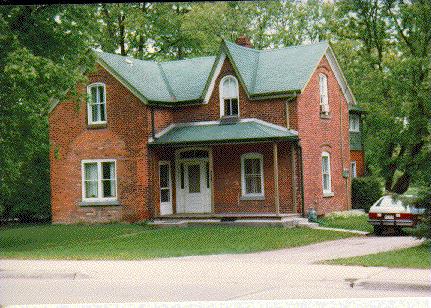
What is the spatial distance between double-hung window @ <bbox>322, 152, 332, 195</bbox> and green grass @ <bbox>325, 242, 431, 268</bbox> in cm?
1085

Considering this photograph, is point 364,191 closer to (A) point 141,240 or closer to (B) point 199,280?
(A) point 141,240

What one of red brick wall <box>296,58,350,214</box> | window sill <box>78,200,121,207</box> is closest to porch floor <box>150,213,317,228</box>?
red brick wall <box>296,58,350,214</box>

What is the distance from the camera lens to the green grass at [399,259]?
1300 centimetres

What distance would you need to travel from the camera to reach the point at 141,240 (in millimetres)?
21000

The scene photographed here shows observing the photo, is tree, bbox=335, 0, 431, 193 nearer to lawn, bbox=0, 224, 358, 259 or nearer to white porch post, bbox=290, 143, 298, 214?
white porch post, bbox=290, 143, 298, 214

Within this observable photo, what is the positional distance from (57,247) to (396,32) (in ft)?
52.0

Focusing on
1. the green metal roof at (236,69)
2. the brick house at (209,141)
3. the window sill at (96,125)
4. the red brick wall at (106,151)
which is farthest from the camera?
the window sill at (96,125)

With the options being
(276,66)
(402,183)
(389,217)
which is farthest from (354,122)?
(389,217)

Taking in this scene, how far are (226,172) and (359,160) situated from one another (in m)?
5.95

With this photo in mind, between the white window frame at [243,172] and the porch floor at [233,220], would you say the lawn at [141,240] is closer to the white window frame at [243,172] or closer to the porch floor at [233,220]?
the porch floor at [233,220]

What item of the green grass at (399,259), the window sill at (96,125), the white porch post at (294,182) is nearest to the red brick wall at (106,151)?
the window sill at (96,125)

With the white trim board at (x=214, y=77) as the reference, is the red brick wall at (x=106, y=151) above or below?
below

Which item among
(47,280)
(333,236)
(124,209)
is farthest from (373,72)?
(47,280)

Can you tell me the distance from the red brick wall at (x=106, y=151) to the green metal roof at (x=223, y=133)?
39.4 inches
